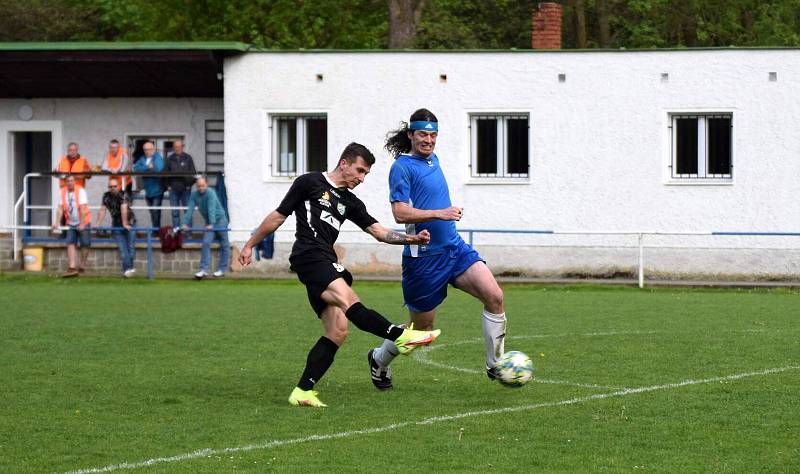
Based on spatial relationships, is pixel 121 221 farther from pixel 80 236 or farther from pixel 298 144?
pixel 298 144

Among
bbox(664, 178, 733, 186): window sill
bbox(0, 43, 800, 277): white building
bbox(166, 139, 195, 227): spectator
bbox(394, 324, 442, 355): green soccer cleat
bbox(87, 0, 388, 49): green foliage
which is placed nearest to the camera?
bbox(394, 324, 442, 355): green soccer cleat

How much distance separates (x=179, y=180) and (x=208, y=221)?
1.88 metres

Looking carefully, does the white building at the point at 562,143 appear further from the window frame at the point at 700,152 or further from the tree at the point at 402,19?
the tree at the point at 402,19

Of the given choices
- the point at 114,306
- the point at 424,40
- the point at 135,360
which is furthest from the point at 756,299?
the point at 424,40

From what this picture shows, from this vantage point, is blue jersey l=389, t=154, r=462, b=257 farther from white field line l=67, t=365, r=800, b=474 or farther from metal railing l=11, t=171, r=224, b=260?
metal railing l=11, t=171, r=224, b=260

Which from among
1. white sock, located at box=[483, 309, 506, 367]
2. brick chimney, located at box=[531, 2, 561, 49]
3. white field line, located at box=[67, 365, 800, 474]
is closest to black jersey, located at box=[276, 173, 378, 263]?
white sock, located at box=[483, 309, 506, 367]

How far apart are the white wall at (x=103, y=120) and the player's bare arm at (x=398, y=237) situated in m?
18.1

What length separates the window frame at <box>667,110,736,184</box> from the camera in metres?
24.8

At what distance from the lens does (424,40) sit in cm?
4000

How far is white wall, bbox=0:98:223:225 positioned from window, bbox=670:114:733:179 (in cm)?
913

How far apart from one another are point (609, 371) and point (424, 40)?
98.2 ft

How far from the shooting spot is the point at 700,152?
81.9ft

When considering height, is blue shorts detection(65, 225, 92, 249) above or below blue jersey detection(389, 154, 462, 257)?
below

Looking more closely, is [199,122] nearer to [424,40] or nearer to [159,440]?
[424,40]
